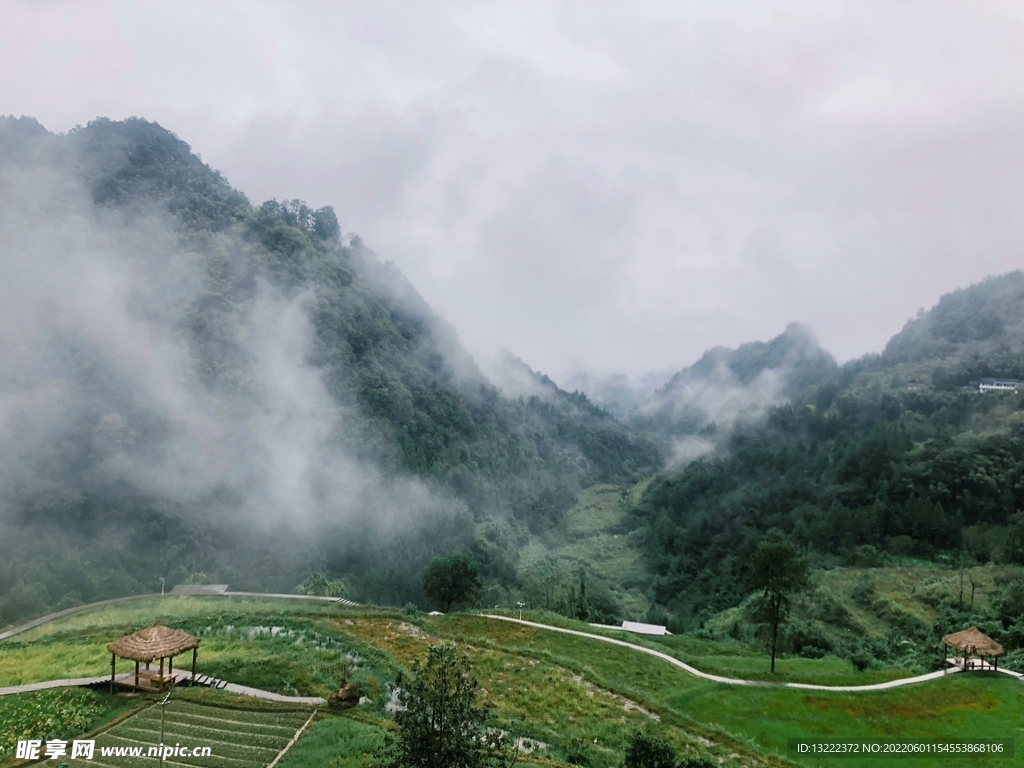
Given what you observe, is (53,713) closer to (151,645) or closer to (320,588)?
(151,645)

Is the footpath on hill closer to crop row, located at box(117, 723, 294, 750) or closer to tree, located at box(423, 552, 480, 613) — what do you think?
crop row, located at box(117, 723, 294, 750)

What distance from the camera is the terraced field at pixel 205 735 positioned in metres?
19.3

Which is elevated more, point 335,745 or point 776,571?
point 776,571

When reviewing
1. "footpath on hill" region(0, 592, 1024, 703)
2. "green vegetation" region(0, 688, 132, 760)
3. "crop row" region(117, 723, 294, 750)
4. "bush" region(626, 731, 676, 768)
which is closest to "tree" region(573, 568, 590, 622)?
"footpath on hill" region(0, 592, 1024, 703)

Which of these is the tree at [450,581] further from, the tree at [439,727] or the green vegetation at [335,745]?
the tree at [439,727]

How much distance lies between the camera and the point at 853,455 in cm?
10056

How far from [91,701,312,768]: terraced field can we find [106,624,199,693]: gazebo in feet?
5.77

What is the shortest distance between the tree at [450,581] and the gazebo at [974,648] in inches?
1447

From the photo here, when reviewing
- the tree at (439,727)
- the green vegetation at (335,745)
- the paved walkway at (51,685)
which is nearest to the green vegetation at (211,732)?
the green vegetation at (335,745)

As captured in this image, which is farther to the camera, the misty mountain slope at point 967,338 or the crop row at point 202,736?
Result: the misty mountain slope at point 967,338

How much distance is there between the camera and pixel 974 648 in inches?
1395

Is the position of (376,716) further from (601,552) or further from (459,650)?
(601,552)

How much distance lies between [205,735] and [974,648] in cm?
4031

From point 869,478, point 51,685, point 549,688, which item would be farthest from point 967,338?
point 51,685
